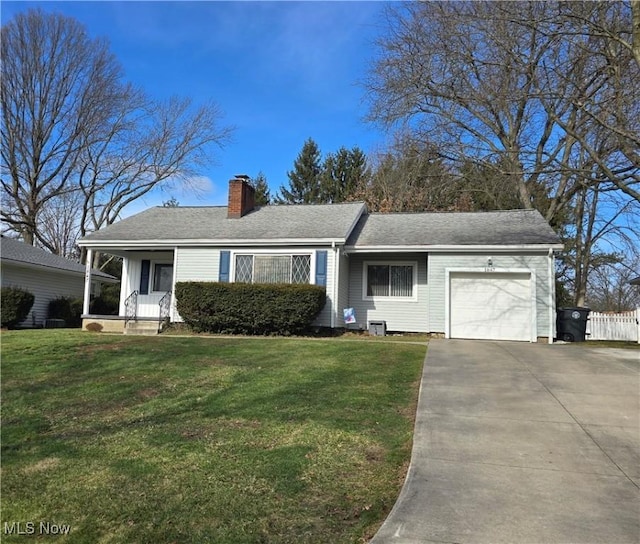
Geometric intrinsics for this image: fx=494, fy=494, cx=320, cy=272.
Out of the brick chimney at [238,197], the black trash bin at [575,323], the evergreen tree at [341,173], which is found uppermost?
the evergreen tree at [341,173]

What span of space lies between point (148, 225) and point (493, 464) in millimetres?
16011

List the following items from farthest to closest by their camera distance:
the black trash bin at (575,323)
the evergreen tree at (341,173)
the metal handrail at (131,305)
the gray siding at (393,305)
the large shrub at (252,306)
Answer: the evergreen tree at (341,173) → the metal handrail at (131,305) → the gray siding at (393,305) → the black trash bin at (575,323) → the large shrub at (252,306)

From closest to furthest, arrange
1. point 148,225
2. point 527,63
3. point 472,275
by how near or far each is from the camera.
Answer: point 527,63, point 472,275, point 148,225

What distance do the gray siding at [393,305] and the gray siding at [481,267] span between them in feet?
1.38

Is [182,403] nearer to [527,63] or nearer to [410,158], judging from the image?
[527,63]

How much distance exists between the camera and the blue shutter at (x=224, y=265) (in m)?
16.0

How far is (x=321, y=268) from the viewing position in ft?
50.4

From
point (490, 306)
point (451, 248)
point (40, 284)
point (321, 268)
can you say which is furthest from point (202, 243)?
point (40, 284)

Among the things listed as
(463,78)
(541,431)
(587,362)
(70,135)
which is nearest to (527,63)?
(463,78)

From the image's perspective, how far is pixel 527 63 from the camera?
12055 mm

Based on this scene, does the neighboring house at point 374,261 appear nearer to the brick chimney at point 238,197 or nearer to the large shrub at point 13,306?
the brick chimney at point 238,197

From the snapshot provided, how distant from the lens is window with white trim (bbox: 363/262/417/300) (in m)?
15.9

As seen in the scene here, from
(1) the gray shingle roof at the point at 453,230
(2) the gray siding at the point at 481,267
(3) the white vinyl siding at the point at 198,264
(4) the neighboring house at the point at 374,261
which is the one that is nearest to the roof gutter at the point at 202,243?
(4) the neighboring house at the point at 374,261

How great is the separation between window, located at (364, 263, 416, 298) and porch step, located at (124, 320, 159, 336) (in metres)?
6.85
